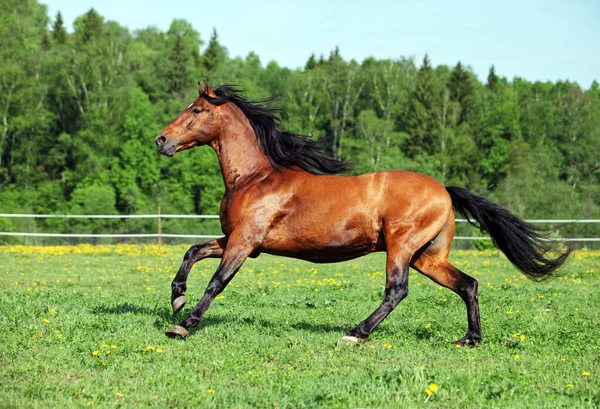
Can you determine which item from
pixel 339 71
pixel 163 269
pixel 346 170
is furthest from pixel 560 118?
pixel 346 170

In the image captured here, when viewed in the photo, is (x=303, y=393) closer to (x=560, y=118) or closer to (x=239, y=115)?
(x=239, y=115)

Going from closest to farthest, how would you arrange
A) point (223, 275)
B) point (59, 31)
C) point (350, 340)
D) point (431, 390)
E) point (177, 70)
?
point (431, 390) → point (350, 340) → point (223, 275) → point (177, 70) → point (59, 31)

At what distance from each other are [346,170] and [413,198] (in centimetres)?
126

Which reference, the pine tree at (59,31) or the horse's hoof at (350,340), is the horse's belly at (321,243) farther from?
the pine tree at (59,31)

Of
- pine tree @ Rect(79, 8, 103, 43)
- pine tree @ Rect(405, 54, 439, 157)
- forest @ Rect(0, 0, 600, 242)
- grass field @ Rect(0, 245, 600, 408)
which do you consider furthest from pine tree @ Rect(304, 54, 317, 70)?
grass field @ Rect(0, 245, 600, 408)

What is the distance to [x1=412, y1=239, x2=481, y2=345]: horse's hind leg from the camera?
311 inches

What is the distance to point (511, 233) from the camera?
340 inches

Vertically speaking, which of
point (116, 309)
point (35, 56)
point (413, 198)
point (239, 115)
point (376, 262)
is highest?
point (35, 56)

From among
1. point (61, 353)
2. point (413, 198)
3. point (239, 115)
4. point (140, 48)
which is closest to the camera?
point (61, 353)

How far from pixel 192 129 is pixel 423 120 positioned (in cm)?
6507

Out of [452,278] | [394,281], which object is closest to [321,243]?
[394,281]

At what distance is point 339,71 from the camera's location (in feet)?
242

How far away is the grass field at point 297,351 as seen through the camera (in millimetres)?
5379

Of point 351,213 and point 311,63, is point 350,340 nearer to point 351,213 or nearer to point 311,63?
point 351,213
